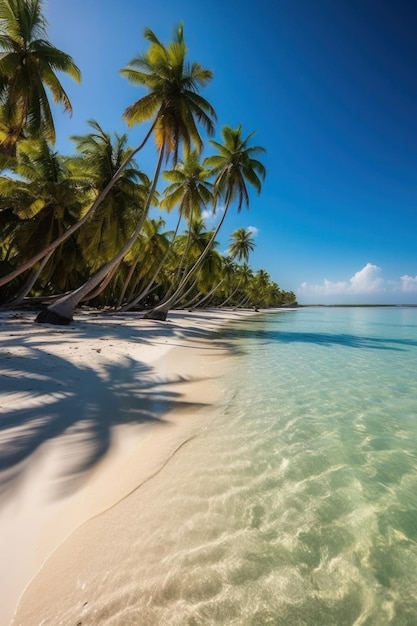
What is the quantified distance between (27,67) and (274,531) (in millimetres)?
18076

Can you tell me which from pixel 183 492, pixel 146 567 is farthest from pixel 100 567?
pixel 183 492

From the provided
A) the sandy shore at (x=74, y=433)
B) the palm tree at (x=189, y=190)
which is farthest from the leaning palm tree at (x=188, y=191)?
the sandy shore at (x=74, y=433)

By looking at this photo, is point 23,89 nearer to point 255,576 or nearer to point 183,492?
point 183,492

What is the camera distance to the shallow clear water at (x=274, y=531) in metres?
1.86

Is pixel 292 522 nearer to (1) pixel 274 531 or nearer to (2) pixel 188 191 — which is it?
(1) pixel 274 531

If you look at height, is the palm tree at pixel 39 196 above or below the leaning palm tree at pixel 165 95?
below

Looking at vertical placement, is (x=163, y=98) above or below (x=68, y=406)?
above

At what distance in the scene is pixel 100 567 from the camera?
80.7 inches

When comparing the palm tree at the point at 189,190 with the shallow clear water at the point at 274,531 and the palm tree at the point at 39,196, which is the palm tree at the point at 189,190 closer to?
the palm tree at the point at 39,196

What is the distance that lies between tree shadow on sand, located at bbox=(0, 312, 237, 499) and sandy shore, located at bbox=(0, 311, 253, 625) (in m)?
0.01

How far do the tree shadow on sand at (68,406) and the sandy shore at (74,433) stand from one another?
1 centimetres

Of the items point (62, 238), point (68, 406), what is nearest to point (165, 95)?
point (62, 238)

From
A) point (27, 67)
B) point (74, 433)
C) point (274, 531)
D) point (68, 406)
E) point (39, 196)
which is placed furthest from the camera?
point (39, 196)

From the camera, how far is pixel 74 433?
383 centimetres
